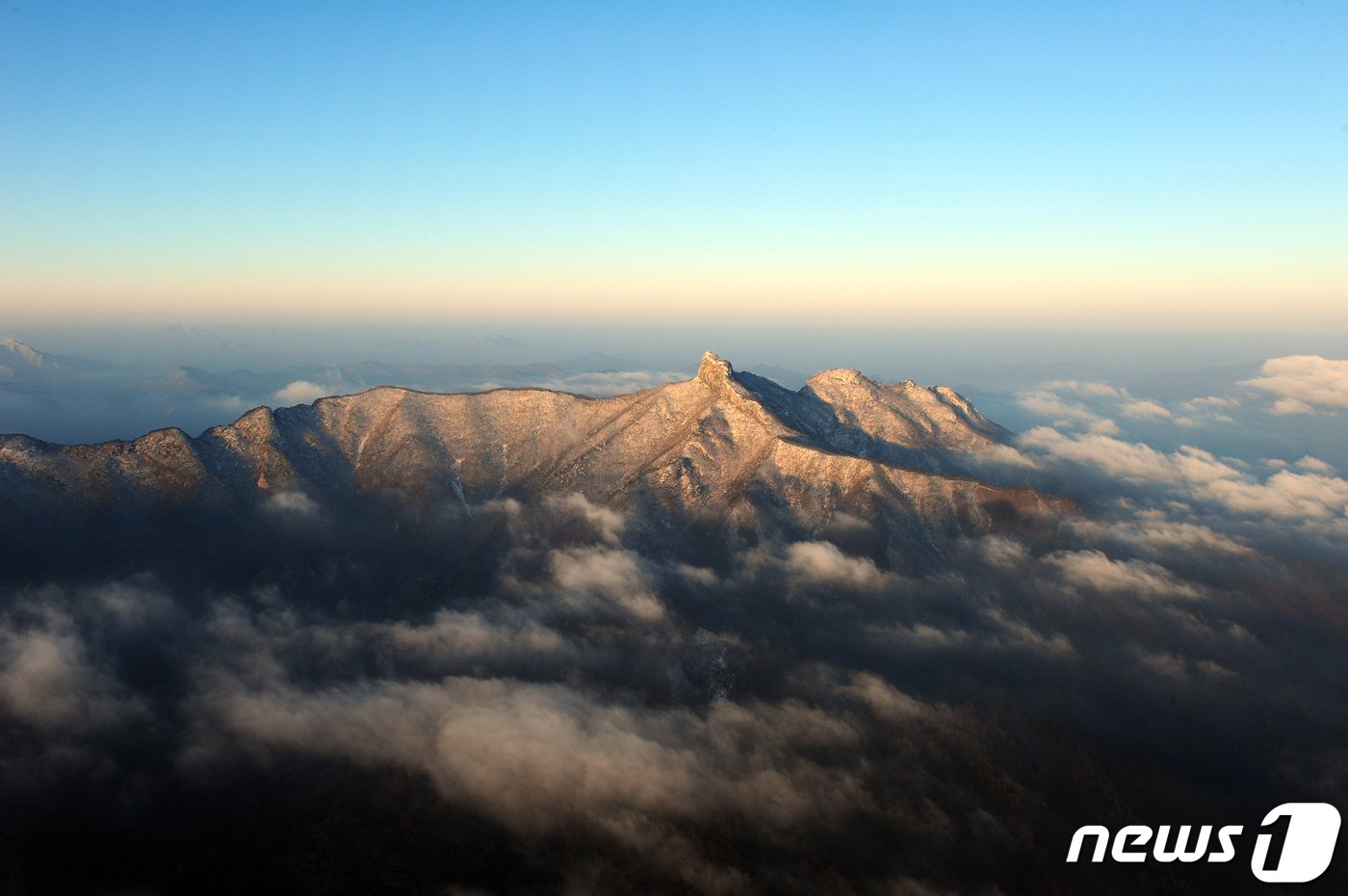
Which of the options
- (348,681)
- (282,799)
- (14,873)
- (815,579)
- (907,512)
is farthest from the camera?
(907,512)

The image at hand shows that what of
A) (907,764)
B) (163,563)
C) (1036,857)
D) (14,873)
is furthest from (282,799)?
(1036,857)

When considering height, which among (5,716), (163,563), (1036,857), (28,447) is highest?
(28,447)

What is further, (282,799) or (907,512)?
(907,512)

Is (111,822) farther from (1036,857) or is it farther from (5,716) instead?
(1036,857)

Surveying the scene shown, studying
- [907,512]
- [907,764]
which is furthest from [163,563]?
[907,512]

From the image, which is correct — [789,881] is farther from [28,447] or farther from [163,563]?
[28,447]

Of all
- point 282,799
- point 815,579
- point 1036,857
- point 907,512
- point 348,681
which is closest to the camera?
point 1036,857

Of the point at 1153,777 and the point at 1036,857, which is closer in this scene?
the point at 1036,857

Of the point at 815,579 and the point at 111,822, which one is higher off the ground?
the point at 815,579

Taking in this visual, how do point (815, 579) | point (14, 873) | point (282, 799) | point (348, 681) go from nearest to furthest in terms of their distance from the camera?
point (14, 873), point (282, 799), point (348, 681), point (815, 579)
